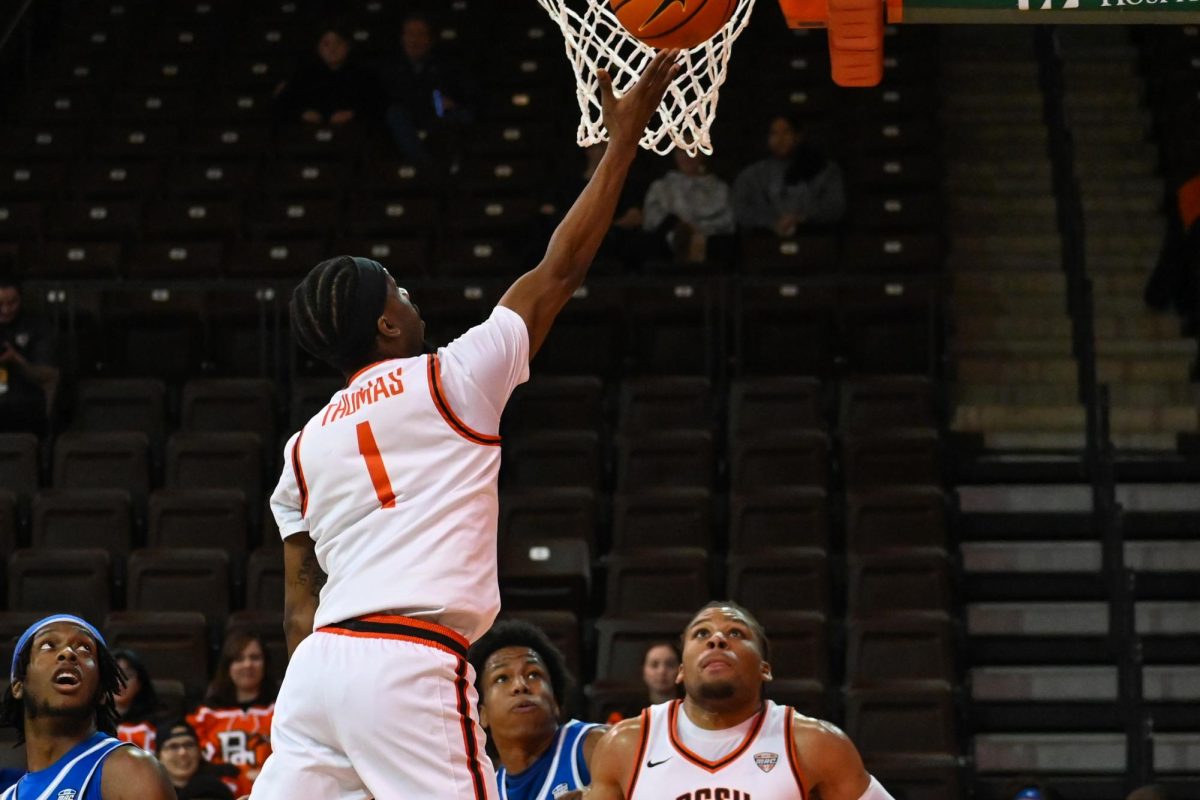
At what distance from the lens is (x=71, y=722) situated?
4879 millimetres

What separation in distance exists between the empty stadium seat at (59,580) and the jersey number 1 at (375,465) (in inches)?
239

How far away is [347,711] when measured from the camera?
346 centimetres

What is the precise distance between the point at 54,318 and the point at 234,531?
7.35 feet

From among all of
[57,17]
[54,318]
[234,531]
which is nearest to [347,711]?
[234,531]

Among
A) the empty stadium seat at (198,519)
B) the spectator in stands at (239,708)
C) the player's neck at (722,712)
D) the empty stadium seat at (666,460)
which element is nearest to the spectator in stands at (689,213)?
the empty stadium seat at (666,460)

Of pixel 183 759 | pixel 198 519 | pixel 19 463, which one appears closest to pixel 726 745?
pixel 183 759

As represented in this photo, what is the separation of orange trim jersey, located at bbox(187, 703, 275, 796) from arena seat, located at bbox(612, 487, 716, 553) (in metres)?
2.27

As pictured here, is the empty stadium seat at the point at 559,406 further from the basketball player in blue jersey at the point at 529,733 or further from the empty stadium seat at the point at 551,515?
the basketball player in blue jersey at the point at 529,733

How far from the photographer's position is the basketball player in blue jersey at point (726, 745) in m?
5.15

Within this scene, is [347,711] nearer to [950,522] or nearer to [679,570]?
[679,570]

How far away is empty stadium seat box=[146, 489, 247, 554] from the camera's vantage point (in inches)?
384

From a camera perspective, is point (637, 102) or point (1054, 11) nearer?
point (637, 102)

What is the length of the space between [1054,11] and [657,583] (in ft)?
16.6

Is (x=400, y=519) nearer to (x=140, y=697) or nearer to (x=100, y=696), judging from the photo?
(x=100, y=696)
